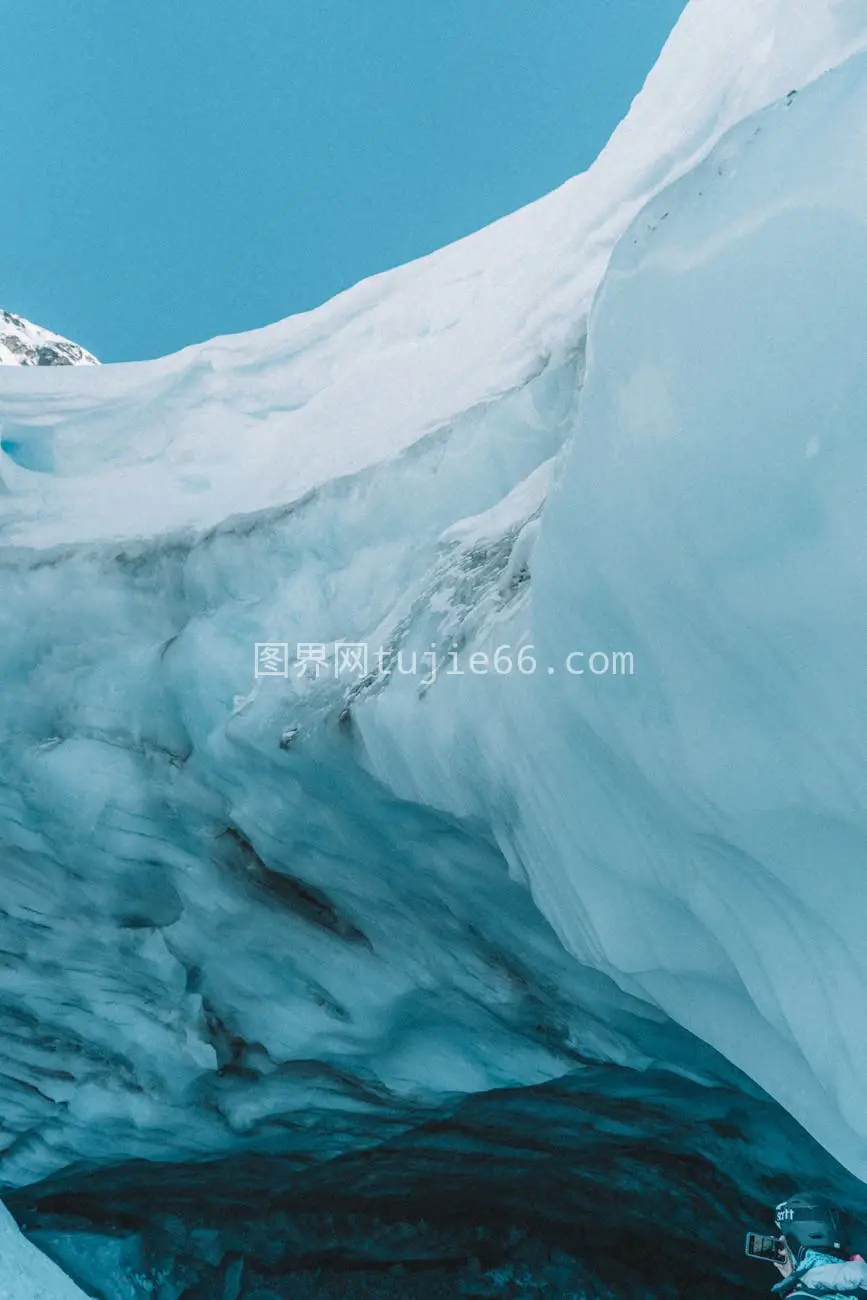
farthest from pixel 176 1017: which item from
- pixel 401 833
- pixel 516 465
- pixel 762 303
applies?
pixel 762 303

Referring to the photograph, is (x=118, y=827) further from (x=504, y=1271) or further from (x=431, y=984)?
(x=504, y=1271)

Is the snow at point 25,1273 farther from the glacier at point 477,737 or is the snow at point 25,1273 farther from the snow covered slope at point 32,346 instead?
the snow covered slope at point 32,346

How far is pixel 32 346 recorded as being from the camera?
82.9ft

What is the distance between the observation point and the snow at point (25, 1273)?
464 cm

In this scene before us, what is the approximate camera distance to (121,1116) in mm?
4688

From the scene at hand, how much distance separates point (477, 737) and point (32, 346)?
25.7 m

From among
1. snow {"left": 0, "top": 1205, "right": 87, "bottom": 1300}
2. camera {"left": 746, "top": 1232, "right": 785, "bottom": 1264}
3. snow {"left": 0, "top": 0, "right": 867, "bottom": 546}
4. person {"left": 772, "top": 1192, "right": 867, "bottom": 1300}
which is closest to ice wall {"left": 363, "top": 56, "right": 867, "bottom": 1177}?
snow {"left": 0, "top": 0, "right": 867, "bottom": 546}

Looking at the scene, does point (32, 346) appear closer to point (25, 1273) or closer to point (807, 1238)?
point (25, 1273)

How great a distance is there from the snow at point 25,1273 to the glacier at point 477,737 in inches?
10.5

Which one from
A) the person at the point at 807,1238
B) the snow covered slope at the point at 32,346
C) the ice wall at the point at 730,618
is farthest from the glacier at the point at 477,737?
the snow covered slope at the point at 32,346

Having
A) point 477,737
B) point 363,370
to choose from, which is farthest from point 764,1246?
point 363,370

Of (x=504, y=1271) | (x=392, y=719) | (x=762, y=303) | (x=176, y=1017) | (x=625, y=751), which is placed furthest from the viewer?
(x=504, y=1271)

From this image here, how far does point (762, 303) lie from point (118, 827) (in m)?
3.20

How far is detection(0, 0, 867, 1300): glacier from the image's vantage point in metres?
1.96
